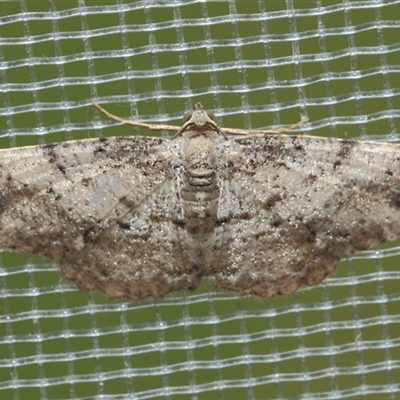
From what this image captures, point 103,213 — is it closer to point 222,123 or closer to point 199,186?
point 199,186

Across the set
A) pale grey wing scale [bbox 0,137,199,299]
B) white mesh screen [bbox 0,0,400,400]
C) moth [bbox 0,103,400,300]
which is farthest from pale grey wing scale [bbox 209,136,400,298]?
white mesh screen [bbox 0,0,400,400]

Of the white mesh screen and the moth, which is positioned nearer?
the moth

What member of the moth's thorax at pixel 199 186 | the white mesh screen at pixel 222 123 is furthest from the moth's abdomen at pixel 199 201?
the white mesh screen at pixel 222 123

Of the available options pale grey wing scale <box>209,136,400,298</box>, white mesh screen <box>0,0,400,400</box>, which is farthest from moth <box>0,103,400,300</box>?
white mesh screen <box>0,0,400,400</box>

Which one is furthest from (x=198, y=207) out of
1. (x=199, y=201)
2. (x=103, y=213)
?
(x=103, y=213)

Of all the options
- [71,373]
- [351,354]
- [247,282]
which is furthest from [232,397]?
[247,282]

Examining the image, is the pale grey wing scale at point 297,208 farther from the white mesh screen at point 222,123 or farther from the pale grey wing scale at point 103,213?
the white mesh screen at point 222,123

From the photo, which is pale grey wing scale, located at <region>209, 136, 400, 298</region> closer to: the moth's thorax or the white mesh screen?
the moth's thorax
